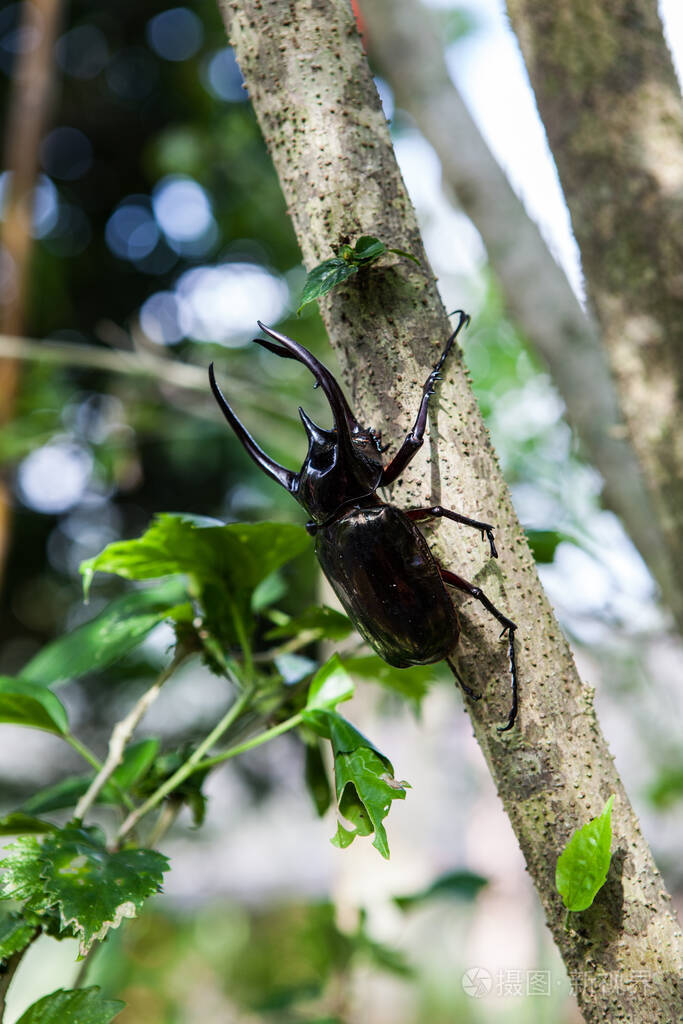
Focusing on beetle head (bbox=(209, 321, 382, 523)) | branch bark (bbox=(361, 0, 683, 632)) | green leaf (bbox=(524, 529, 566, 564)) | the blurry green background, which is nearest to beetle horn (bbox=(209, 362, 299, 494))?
beetle head (bbox=(209, 321, 382, 523))

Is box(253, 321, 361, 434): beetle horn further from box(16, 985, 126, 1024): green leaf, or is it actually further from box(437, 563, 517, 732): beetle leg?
box(16, 985, 126, 1024): green leaf

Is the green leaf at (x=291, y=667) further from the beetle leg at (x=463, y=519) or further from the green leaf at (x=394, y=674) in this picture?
the beetle leg at (x=463, y=519)

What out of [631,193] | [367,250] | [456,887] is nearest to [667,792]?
[456,887]

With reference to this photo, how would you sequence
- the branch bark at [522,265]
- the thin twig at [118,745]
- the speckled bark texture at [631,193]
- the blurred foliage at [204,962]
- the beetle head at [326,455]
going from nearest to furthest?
the beetle head at [326,455] < the thin twig at [118,745] < the speckled bark texture at [631,193] < the branch bark at [522,265] < the blurred foliage at [204,962]

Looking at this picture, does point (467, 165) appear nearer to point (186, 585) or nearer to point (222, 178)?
point (186, 585)

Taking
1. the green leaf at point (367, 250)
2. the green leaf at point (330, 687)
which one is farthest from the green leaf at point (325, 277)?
the green leaf at point (330, 687)

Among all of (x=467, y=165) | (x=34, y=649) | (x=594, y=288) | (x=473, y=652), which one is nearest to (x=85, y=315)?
(x=34, y=649)

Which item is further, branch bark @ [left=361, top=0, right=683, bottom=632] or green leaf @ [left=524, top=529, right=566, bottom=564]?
branch bark @ [left=361, top=0, right=683, bottom=632]
